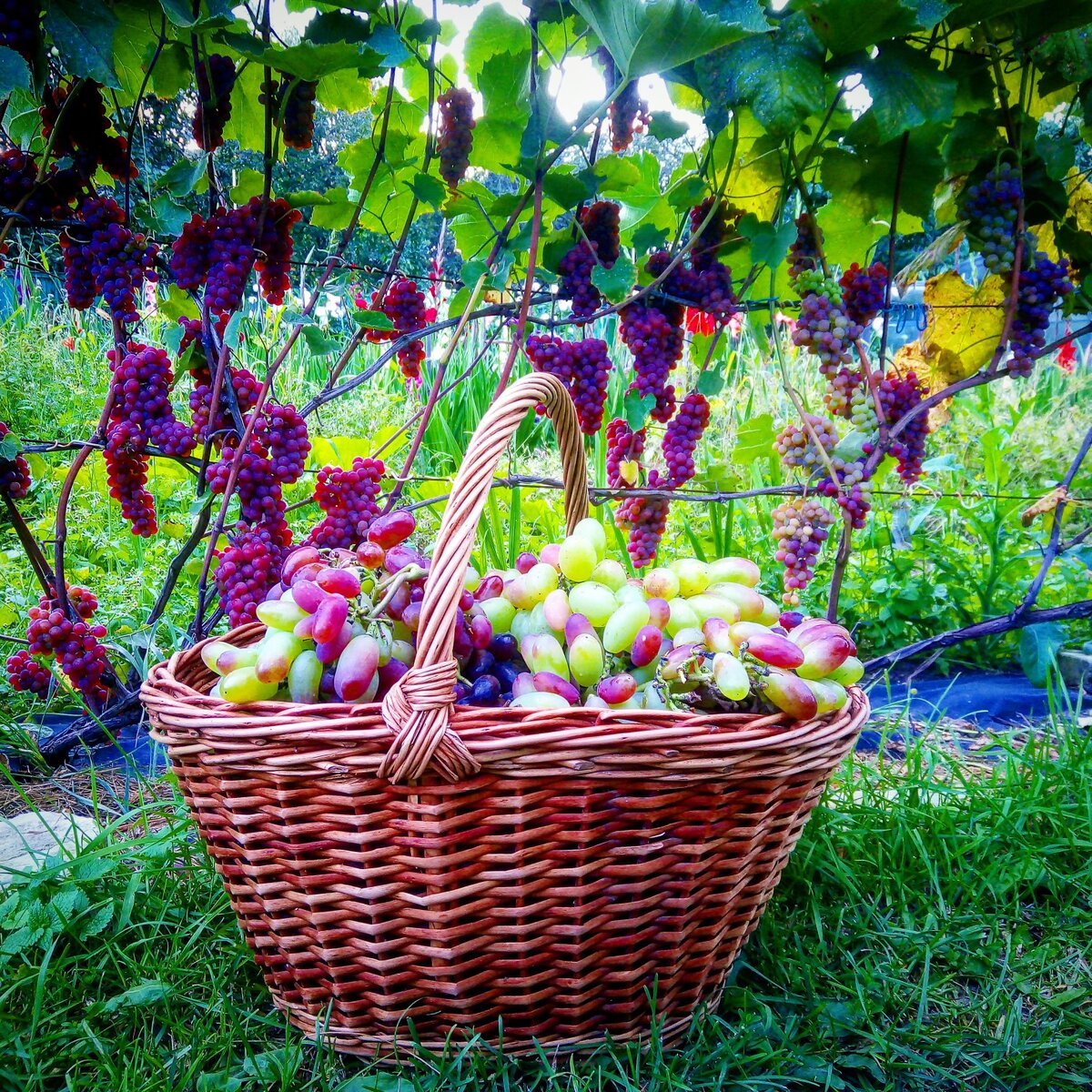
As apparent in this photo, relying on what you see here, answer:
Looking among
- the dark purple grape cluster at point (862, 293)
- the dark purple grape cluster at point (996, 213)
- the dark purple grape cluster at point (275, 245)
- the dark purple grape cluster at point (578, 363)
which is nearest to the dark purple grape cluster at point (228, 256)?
the dark purple grape cluster at point (275, 245)

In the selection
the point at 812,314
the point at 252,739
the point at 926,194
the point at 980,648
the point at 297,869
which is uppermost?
the point at 926,194

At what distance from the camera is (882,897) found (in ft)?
3.67

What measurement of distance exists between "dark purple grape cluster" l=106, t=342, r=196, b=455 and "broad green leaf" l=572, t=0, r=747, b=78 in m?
0.73

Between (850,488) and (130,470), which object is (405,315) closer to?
(130,470)

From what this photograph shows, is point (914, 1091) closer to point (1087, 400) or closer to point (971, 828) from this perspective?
point (971, 828)

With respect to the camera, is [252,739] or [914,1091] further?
[914,1091]

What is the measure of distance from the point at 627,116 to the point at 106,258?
0.79 meters

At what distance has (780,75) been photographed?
3.50 feet

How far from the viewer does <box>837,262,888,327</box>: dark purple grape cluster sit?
139 centimetres

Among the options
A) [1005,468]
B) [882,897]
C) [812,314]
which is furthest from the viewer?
[1005,468]

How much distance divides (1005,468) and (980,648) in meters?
0.84

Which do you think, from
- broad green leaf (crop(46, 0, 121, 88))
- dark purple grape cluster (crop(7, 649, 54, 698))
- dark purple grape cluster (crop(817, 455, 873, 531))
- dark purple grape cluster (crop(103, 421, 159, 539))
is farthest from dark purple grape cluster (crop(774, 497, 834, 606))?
dark purple grape cluster (crop(7, 649, 54, 698))

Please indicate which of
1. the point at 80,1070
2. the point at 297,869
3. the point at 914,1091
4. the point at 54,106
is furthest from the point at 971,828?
the point at 54,106

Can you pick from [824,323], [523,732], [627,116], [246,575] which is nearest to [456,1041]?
[523,732]
